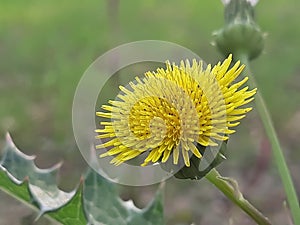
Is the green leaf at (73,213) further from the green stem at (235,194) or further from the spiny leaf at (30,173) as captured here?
the green stem at (235,194)

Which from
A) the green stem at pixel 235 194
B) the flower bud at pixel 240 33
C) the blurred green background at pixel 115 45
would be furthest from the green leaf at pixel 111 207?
the blurred green background at pixel 115 45

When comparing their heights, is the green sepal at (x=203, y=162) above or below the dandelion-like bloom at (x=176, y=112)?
below

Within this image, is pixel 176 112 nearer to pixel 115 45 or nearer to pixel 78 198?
pixel 78 198

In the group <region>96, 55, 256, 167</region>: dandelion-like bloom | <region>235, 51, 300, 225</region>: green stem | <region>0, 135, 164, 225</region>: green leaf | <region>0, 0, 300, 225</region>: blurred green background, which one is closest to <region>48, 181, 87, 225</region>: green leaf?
<region>0, 135, 164, 225</region>: green leaf

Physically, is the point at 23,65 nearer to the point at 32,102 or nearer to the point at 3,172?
the point at 32,102

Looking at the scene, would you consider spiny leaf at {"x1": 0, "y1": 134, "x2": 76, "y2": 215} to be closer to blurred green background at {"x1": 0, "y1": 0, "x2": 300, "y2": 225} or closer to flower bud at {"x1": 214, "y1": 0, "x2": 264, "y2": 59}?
flower bud at {"x1": 214, "y1": 0, "x2": 264, "y2": 59}

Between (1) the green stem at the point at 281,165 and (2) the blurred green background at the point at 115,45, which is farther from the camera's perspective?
(2) the blurred green background at the point at 115,45

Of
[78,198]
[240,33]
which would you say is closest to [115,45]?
[240,33]
